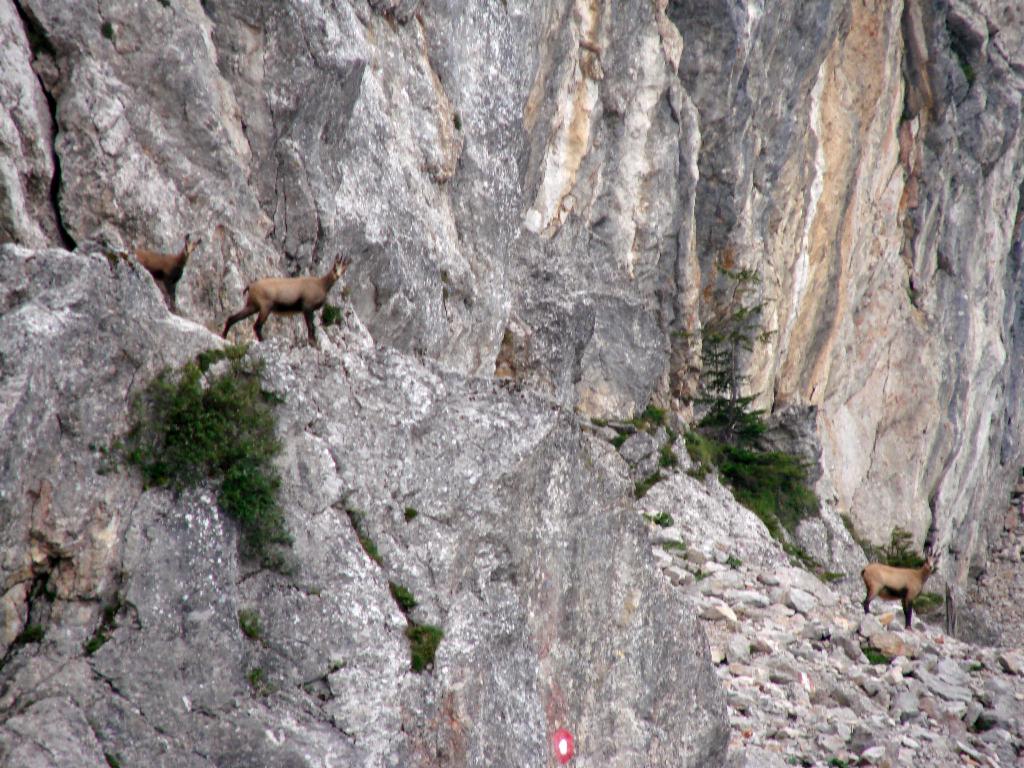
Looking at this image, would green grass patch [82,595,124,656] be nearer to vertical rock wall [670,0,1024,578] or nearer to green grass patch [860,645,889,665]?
green grass patch [860,645,889,665]

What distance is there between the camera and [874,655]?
79.1ft

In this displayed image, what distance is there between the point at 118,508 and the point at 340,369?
3.12m

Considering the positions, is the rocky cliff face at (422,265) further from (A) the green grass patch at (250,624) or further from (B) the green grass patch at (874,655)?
(B) the green grass patch at (874,655)

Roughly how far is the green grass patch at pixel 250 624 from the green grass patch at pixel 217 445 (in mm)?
553

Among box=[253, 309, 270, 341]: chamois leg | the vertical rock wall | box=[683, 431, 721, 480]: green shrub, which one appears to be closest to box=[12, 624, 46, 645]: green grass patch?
box=[253, 309, 270, 341]: chamois leg

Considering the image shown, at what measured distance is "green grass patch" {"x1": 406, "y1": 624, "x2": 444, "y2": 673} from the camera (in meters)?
11.8

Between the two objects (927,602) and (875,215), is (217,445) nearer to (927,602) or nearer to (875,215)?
(927,602)

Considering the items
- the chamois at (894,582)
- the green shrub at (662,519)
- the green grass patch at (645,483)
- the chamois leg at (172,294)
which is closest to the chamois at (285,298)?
the chamois leg at (172,294)

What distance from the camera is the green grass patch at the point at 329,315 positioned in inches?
656

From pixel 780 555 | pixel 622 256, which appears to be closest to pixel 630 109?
pixel 622 256

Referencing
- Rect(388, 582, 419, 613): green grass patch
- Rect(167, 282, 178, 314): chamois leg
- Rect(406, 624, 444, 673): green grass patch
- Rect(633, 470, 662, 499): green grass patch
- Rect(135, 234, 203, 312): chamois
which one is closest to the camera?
Rect(406, 624, 444, 673): green grass patch

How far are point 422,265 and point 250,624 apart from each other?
10359 millimetres

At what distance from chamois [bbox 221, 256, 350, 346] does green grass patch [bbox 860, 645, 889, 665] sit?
14789mm

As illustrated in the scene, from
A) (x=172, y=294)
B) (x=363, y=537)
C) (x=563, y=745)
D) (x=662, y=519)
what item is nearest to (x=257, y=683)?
(x=363, y=537)
